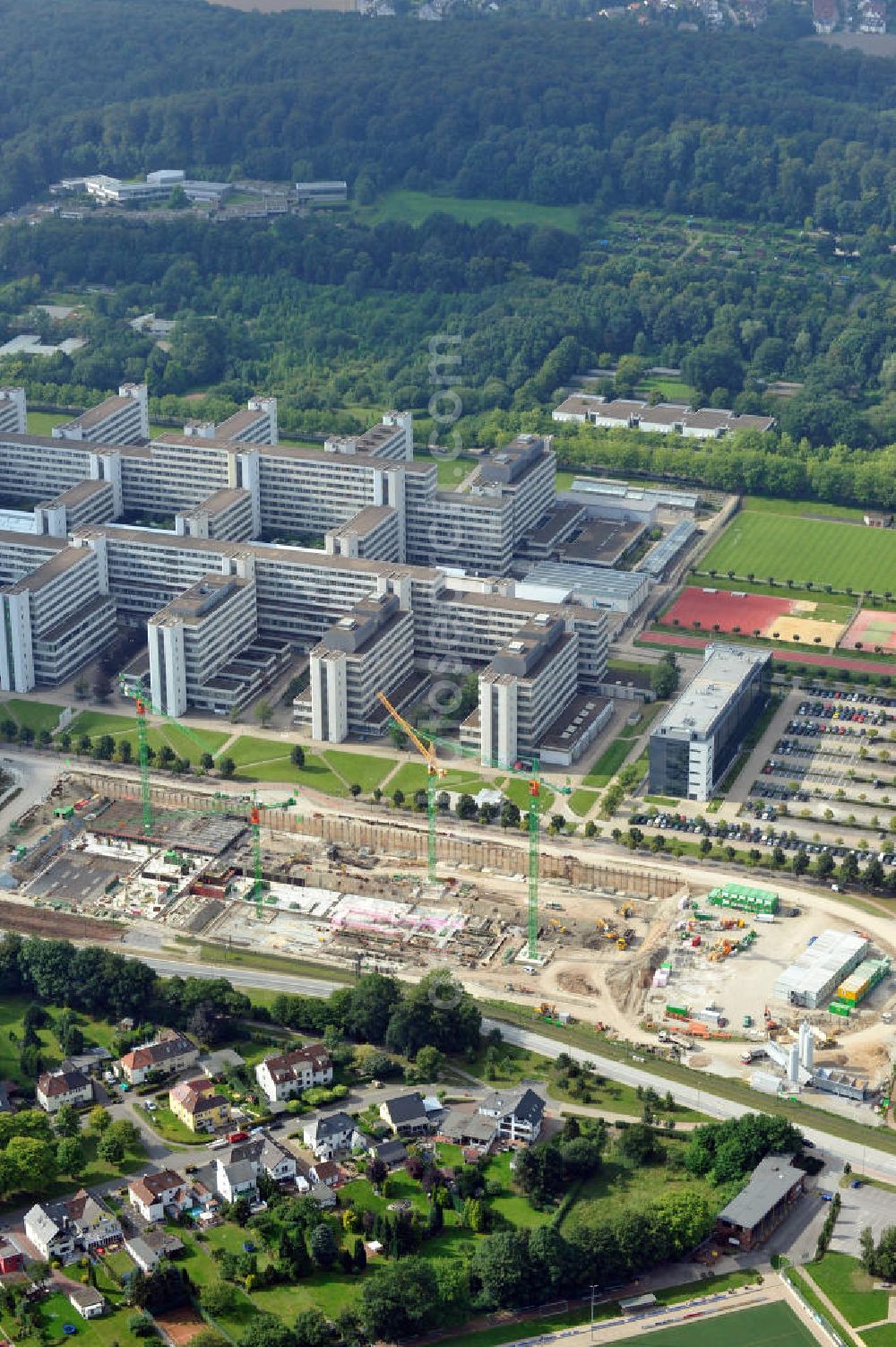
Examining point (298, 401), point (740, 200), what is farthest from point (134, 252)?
point (740, 200)

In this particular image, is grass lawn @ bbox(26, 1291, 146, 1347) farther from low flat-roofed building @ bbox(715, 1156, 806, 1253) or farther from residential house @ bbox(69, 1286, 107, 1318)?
low flat-roofed building @ bbox(715, 1156, 806, 1253)

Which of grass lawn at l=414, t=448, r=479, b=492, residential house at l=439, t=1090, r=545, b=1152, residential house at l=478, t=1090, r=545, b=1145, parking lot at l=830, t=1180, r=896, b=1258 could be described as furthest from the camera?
grass lawn at l=414, t=448, r=479, b=492

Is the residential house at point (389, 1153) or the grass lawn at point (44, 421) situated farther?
the grass lawn at point (44, 421)

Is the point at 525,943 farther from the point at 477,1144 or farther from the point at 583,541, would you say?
the point at 583,541

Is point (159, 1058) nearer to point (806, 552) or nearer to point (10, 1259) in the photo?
point (10, 1259)

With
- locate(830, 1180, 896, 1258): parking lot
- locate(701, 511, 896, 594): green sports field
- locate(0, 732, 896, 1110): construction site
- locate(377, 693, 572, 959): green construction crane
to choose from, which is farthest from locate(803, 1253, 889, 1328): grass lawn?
locate(701, 511, 896, 594): green sports field

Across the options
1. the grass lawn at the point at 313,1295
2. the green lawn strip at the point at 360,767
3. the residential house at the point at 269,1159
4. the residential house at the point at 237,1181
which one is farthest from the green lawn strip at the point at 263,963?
the grass lawn at the point at 313,1295

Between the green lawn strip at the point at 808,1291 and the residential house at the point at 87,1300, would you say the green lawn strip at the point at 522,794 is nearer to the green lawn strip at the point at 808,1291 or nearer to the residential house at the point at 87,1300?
the green lawn strip at the point at 808,1291
